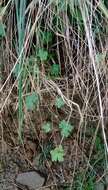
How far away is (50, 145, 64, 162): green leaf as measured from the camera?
1538 mm

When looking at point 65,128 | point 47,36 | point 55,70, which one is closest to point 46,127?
point 65,128

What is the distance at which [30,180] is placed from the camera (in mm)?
1653

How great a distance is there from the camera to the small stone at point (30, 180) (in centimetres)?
165

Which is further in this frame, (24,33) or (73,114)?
(73,114)

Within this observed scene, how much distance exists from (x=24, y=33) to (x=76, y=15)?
0.18 metres

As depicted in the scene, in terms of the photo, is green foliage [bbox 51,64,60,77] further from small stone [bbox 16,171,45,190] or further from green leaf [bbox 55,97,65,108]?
small stone [bbox 16,171,45,190]

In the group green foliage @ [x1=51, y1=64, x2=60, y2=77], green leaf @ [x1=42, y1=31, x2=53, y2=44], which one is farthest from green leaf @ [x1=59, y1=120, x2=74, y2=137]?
green leaf @ [x1=42, y1=31, x2=53, y2=44]

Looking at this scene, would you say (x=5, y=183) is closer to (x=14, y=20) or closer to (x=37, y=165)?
(x=37, y=165)

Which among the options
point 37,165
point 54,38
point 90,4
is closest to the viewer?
point 90,4

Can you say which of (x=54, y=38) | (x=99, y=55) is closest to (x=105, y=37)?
(x=99, y=55)

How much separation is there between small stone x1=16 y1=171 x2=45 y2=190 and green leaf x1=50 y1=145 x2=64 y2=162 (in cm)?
15

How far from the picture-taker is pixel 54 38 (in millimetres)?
1515

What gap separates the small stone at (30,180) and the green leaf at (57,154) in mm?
146

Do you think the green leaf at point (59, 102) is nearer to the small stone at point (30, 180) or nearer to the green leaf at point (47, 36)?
the green leaf at point (47, 36)
